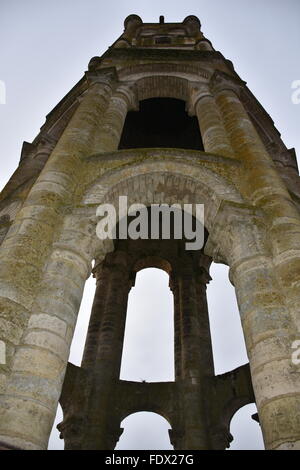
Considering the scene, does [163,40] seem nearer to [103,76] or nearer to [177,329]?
[103,76]

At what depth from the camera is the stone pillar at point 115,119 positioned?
7992 mm

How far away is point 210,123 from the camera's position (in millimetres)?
8656

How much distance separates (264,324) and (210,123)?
5.80m

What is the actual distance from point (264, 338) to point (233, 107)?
6.55m

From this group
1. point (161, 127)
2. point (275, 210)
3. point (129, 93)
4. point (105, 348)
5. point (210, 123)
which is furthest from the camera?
point (161, 127)

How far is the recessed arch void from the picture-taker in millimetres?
13672

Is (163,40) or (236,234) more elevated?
(163,40)

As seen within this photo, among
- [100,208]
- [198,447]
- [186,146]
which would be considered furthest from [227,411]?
[186,146]

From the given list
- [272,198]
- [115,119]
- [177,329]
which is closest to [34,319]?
[272,198]

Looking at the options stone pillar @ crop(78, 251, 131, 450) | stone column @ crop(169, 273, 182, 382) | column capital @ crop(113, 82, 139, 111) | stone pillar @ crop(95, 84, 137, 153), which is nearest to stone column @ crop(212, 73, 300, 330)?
stone pillar @ crop(95, 84, 137, 153)

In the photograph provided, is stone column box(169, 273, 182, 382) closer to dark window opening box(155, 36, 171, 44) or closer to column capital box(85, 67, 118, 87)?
column capital box(85, 67, 118, 87)

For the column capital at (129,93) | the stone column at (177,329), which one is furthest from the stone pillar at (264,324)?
the stone column at (177,329)

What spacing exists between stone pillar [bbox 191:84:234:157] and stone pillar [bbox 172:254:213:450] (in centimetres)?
628

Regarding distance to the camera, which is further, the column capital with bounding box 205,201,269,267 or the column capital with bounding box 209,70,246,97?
the column capital with bounding box 209,70,246,97
